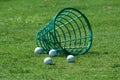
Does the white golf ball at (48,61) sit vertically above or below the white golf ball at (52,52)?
below

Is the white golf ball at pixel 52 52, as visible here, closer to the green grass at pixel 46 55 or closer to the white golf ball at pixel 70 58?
the green grass at pixel 46 55

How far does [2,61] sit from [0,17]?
946 cm

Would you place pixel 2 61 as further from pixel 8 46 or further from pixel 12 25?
pixel 12 25

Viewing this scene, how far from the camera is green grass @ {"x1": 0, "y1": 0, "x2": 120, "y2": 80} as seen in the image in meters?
10.0

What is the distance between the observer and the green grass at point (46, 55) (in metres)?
10.0

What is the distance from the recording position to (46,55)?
40.0 feet

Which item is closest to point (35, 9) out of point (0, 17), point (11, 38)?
point (0, 17)

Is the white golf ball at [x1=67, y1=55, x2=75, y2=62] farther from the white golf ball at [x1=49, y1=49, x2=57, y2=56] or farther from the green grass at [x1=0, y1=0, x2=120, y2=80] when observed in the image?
the white golf ball at [x1=49, y1=49, x2=57, y2=56]

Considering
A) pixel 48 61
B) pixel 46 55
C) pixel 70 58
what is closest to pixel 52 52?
pixel 46 55

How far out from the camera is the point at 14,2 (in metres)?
26.6

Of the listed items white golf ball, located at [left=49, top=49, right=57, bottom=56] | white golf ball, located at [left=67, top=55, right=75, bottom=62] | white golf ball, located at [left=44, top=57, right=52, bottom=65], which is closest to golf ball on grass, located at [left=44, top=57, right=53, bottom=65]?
white golf ball, located at [left=44, top=57, right=52, bottom=65]

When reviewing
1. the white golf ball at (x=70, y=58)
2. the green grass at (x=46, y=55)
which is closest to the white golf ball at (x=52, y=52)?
the green grass at (x=46, y=55)

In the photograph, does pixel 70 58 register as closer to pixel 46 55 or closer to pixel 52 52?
pixel 52 52

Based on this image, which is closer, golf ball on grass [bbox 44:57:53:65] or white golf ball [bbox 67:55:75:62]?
golf ball on grass [bbox 44:57:53:65]
